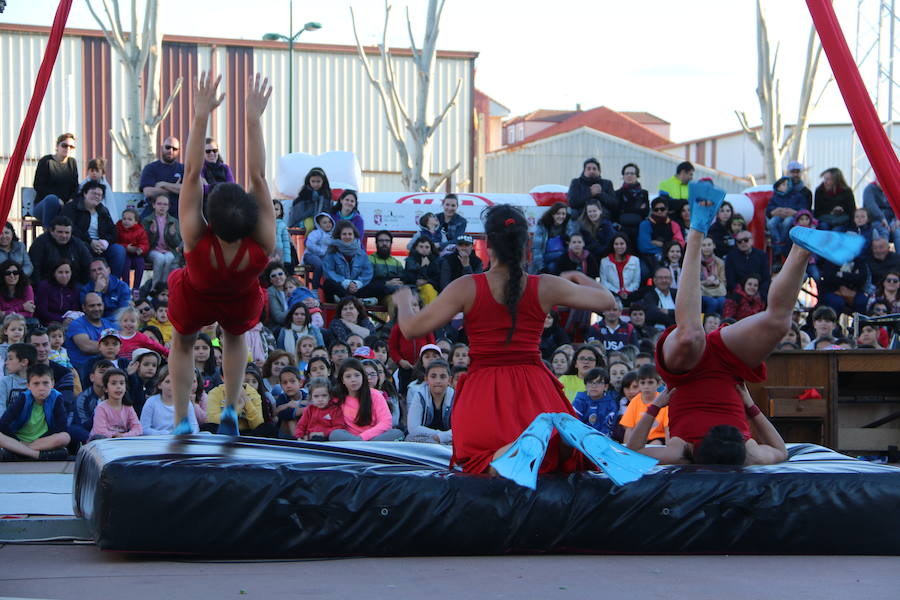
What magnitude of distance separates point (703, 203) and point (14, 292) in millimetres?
6412

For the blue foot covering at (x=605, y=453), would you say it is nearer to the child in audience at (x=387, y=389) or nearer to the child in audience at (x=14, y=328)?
the child in audience at (x=387, y=389)

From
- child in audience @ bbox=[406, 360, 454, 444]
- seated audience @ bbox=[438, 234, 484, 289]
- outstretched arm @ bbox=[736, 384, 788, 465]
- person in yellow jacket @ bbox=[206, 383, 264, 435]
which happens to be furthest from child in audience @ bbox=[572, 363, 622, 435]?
seated audience @ bbox=[438, 234, 484, 289]

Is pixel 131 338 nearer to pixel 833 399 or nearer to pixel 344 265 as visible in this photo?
pixel 344 265

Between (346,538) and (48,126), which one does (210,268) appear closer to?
(346,538)

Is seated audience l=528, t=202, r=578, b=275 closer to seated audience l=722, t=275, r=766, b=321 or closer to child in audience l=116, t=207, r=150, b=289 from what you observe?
seated audience l=722, t=275, r=766, b=321

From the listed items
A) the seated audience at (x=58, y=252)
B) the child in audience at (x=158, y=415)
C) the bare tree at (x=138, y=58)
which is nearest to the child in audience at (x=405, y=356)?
the child in audience at (x=158, y=415)

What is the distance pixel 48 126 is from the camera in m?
23.0

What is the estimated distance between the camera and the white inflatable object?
13.4m

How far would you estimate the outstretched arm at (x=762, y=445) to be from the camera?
5.06 m

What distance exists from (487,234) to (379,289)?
Result: 6569 mm

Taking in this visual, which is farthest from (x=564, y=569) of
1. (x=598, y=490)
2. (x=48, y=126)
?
(x=48, y=126)

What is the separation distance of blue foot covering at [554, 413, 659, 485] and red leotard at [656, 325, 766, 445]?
68 cm

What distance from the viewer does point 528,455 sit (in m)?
4.37

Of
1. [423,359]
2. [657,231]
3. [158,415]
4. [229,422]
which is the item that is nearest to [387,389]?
[423,359]
